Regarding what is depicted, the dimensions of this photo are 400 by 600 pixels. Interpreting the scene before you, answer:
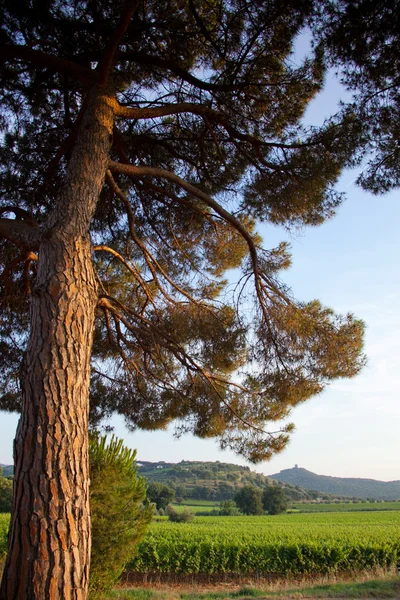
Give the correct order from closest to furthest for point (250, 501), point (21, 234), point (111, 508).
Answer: point (21, 234) → point (111, 508) → point (250, 501)

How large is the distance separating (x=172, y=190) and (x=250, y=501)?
160ft

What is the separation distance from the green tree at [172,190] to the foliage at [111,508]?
662 mm

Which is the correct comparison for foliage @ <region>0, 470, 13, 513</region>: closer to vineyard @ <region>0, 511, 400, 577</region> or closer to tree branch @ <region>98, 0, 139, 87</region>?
vineyard @ <region>0, 511, 400, 577</region>

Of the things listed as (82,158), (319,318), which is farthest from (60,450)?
(319,318)

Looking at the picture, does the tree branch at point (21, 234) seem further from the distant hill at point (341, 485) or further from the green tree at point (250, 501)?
the distant hill at point (341, 485)

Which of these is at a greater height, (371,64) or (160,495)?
(371,64)

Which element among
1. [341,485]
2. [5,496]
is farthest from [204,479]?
[341,485]

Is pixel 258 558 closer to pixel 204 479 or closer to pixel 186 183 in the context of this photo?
pixel 186 183

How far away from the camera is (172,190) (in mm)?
6051

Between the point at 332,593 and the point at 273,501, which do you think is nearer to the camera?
the point at 332,593

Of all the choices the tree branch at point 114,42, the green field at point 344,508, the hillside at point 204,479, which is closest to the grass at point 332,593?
the tree branch at point 114,42

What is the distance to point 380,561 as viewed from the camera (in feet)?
46.6

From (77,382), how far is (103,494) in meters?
3.33

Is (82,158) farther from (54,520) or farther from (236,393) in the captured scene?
(236,393)
